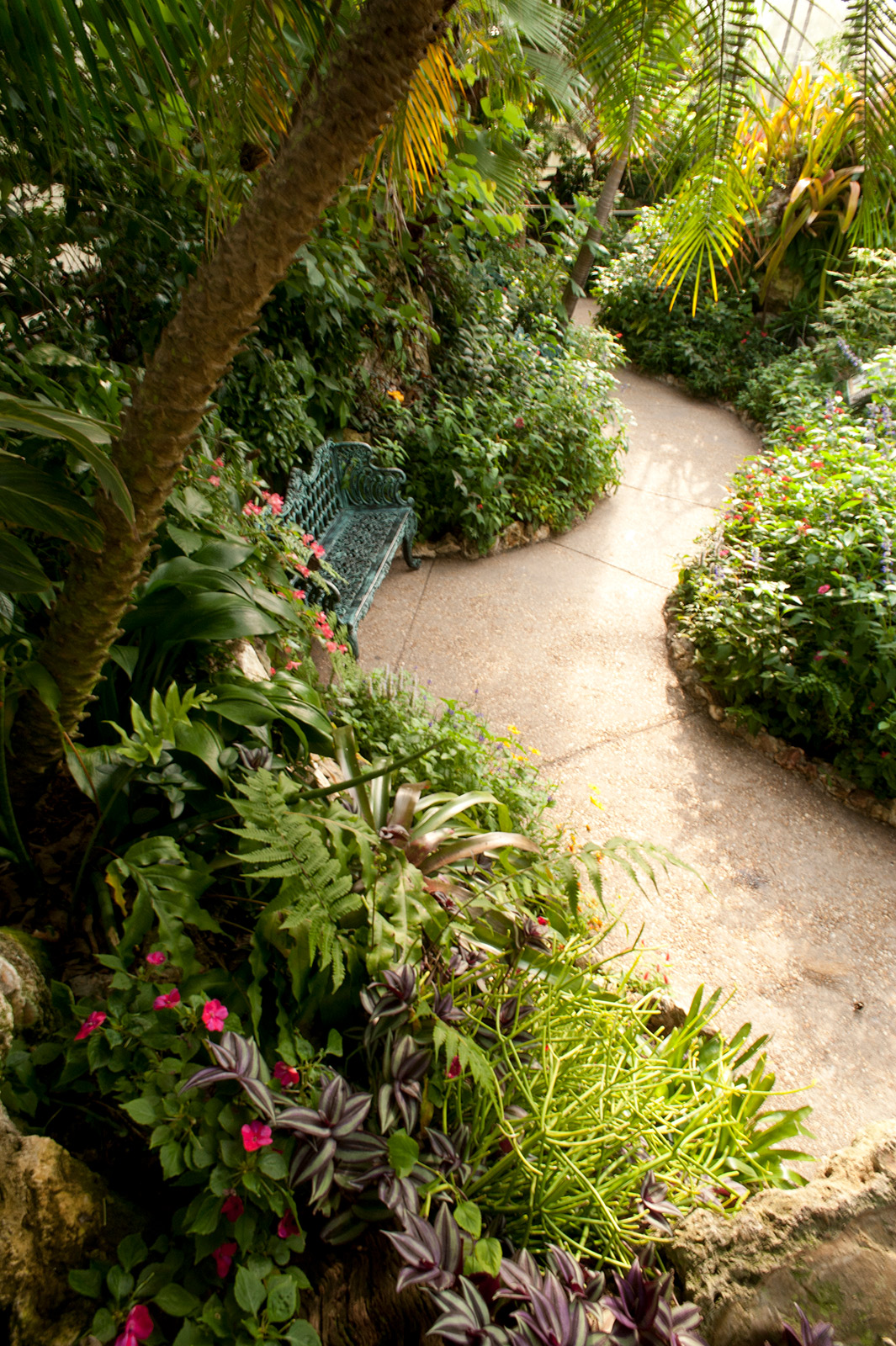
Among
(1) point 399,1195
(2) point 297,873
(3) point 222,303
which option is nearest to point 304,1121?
(1) point 399,1195

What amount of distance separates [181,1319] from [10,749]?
47.0 inches

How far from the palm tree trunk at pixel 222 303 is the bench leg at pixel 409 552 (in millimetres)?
3305

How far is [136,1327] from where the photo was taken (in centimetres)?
98

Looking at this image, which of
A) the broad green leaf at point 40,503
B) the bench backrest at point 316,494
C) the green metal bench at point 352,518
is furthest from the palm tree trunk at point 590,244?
the broad green leaf at point 40,503

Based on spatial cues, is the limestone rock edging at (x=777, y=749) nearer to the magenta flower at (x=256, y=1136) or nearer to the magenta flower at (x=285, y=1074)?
the magenta flower at (x=285, y=1074)

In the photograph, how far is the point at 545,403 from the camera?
566 centimetres

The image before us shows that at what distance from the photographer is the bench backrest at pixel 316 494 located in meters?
3.68

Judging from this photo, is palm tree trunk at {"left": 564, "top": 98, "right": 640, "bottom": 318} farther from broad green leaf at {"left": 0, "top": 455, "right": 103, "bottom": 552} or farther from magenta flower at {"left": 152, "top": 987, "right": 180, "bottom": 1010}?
magenta flower at {"left": 152, "top": 987, "right": 180, "bottom": 1010}

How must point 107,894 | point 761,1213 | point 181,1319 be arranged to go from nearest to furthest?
point 181,1319, point 761,1213, point 107,894

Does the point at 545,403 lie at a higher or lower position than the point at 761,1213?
higher

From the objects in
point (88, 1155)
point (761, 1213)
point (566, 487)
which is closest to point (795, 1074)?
point (761, 1213)

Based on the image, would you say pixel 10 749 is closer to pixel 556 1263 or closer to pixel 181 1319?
pixel 181 1319

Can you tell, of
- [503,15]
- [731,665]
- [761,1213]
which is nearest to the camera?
[761,1213]

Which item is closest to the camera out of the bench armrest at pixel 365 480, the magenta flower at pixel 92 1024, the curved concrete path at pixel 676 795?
the magenta flower at pixel 92 1024
